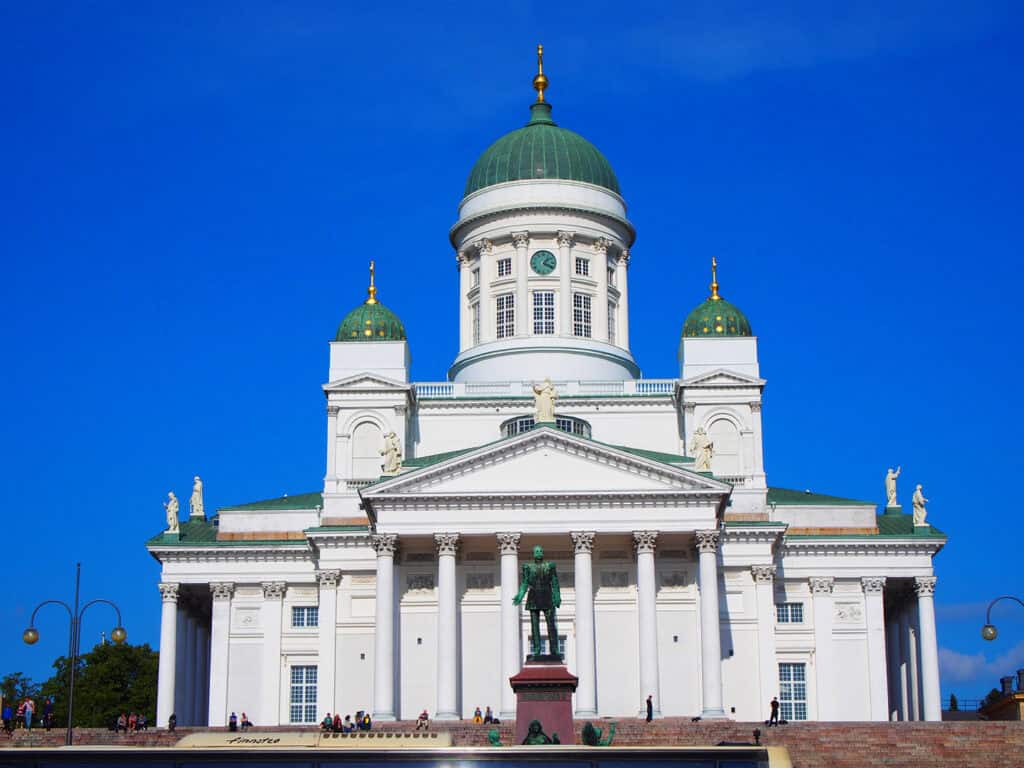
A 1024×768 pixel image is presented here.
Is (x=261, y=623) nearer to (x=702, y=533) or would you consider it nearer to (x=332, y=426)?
(x=332, y=426)

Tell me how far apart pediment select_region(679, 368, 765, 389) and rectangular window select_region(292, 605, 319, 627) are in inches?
775

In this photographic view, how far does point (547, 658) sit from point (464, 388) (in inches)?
1342

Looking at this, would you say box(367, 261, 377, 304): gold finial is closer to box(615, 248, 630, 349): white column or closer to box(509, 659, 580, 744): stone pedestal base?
box(615, 248, 630, 349): white column

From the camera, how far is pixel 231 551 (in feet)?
245

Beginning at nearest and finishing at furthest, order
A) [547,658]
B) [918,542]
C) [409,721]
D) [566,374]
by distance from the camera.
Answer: [547,658], [409,721], [918,542], [566,374]

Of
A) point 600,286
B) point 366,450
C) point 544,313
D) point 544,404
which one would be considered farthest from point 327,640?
point 600,286

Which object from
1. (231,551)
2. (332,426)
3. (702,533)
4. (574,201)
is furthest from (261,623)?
(574,201)

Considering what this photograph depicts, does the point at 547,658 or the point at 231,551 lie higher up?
the point at 231,551

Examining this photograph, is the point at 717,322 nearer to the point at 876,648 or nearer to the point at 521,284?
the point at 521,284

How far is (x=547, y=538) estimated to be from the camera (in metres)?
67.2

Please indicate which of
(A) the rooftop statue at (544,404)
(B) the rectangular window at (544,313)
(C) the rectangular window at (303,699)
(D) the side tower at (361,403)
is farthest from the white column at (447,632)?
(B) the rectangular window at (544,313)

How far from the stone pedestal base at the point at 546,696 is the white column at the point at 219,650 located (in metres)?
31.1

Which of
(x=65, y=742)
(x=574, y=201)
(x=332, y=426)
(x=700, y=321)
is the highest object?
(x=574, y=201)

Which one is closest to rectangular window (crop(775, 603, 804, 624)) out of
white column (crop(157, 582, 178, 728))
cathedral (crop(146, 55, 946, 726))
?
cathedral (crop(146, 55, 946, 726))
